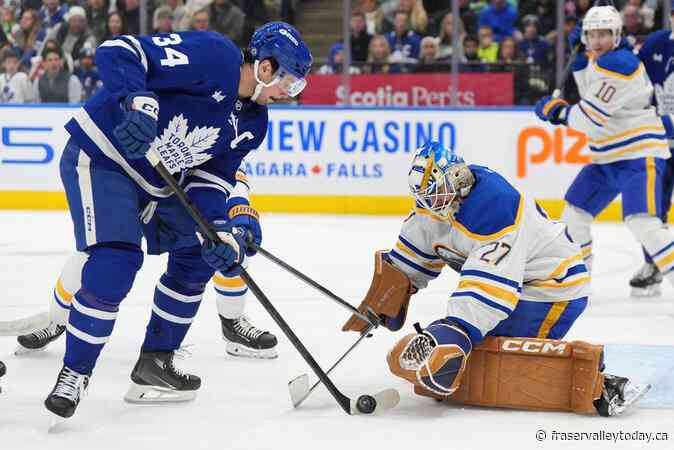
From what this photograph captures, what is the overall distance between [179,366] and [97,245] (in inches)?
35.2

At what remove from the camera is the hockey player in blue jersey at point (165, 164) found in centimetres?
283

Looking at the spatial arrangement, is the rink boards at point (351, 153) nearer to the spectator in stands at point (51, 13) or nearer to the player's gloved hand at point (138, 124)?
the spectator in stands at point (51, 13)

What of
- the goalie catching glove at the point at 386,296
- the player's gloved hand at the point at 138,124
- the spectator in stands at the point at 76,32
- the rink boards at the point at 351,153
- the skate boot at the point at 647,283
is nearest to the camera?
the player's gloved hand at the point at 138,124

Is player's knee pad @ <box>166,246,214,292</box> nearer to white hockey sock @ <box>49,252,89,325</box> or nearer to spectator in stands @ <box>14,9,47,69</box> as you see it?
white hockey sock @ <box>49,252,89,325</box>

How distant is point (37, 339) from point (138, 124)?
1.30 m

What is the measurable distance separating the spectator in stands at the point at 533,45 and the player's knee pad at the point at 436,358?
17.2 feet

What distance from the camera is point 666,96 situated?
5.72 metres

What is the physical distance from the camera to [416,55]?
813cm

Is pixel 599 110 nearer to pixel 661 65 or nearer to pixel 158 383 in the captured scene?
pixel 661 65

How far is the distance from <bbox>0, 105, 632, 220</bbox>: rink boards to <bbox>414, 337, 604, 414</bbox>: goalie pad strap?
4.70 m

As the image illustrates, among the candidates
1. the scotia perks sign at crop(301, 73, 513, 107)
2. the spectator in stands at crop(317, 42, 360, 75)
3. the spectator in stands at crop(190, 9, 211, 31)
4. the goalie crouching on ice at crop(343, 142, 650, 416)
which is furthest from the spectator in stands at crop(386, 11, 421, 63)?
the goalie crouching on ice at crop(343, 142, 650, 416)

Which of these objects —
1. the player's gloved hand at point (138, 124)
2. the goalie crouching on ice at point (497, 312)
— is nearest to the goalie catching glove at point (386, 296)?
the goalie crouching on ice at point (497, 312)

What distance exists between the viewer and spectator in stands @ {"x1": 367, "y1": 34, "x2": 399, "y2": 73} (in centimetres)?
816

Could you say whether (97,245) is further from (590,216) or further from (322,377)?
(590,216)
